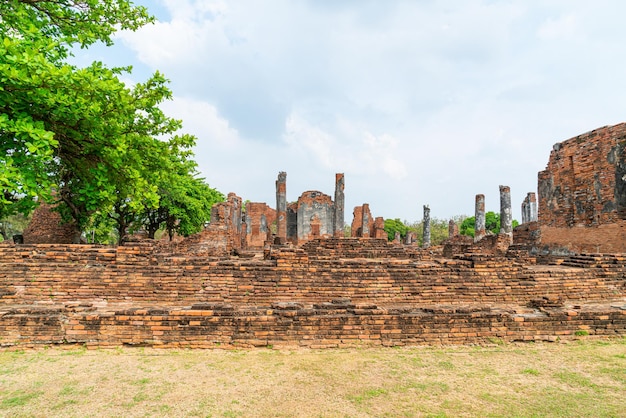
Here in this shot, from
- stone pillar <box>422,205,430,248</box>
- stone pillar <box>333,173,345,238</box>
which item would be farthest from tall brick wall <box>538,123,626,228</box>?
stone pillar <box>422,205,430,248</box>

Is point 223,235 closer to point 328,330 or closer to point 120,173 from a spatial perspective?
point 120,173

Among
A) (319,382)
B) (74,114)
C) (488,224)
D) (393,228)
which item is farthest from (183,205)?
(488,224)

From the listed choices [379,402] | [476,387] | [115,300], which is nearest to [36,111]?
[115,300]

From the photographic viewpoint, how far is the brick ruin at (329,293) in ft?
16.8

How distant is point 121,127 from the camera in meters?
7.76

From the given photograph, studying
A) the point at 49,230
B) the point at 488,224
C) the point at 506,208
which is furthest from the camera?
the point at 488,224

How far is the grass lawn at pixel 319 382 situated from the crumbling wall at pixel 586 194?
7.30 meters

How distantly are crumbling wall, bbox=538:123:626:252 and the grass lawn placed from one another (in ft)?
24.0

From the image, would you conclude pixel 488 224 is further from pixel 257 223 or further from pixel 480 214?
pixel 257 223

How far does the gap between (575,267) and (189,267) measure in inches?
349

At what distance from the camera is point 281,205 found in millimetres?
25109

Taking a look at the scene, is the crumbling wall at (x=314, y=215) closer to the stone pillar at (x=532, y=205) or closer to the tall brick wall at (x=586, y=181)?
the stone pillar at (x=532, y=205)

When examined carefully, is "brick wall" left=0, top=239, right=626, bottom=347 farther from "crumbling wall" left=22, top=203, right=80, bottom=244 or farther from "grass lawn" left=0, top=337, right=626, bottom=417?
"crumbling wall" left=22, top=203, right=80, bottom=244

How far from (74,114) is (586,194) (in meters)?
14.0
